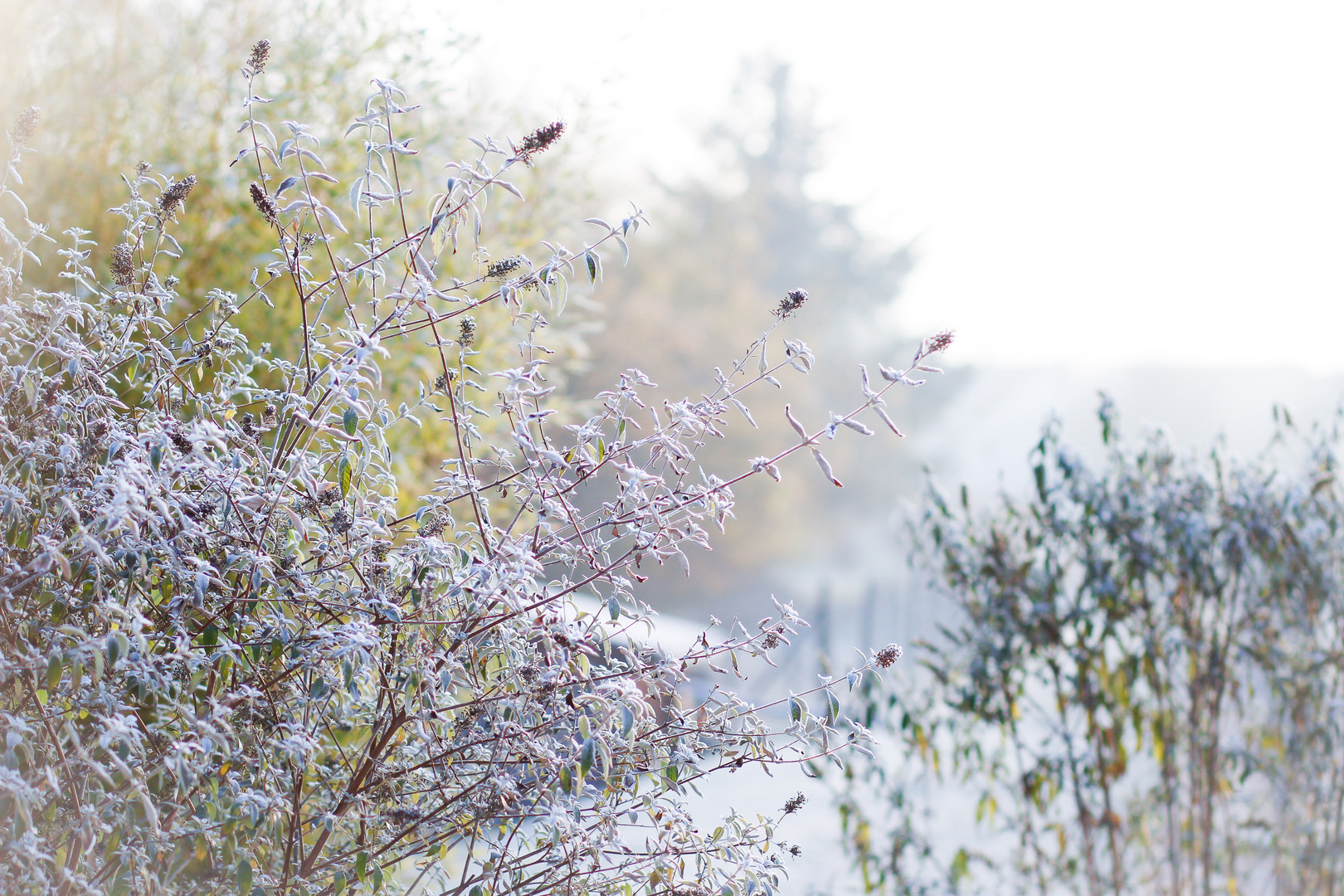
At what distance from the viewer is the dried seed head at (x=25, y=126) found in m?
0.93

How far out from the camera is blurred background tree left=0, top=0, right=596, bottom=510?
6.88 ft

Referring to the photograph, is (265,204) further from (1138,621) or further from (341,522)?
(1138,621)

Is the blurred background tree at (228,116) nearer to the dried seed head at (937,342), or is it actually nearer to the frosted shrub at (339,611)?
the frosted shrub at (339,611)

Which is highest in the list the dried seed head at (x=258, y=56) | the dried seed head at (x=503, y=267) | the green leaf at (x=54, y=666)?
the dried seed head at (x=258, y=56)

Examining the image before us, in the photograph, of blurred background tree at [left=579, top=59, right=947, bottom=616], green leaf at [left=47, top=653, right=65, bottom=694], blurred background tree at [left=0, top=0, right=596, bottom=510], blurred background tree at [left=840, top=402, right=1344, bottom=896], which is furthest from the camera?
blurred background tree at [left=579, top=59, right=947, bottom=616]

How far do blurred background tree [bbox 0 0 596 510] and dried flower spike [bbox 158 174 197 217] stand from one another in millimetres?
1004

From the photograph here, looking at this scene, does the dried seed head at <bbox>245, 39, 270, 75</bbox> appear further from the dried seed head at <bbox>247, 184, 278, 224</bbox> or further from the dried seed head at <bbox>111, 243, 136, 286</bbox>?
the dried seed head at <bbox>111, 243, 136, 286</bbox>

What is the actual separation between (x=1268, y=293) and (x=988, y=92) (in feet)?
11.3

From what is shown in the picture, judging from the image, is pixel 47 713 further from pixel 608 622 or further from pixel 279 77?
pixel 279 77

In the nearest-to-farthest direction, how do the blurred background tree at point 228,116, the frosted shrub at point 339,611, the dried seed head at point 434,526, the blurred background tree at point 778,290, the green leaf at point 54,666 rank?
the green leaf at point 54,666, the frosted shrub at point 339,611, the dried seed head at point 434,526, the blurred background tree at point 228,116, the blurred background tree at point 778,290

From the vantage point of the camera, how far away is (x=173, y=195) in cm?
95

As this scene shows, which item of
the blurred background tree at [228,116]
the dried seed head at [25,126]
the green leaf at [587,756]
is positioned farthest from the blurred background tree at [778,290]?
the green leaf at [587,756]

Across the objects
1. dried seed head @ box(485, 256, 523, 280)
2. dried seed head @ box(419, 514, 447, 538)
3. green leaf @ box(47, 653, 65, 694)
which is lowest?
green leaf @ box(47, 653, 65, 694)

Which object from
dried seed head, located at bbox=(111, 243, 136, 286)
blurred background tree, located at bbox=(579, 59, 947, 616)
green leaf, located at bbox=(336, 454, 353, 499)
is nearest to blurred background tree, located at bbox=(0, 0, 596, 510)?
dried seed head, located at bbox=(111, 243, 136, 286)
